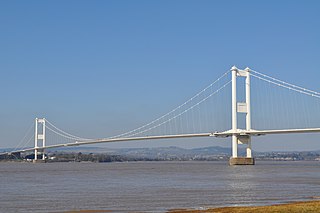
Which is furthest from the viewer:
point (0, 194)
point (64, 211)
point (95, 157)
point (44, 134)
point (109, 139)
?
point (95, 157)

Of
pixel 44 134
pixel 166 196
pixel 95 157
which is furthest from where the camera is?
pixel 95 157

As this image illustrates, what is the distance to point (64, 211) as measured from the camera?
17.5 metres

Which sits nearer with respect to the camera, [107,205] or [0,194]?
[107,205]

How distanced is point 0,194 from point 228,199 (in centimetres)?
896

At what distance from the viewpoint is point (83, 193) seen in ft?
81.1

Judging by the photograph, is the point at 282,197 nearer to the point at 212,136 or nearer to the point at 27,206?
the point at 27,206

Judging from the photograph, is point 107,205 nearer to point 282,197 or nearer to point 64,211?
point 64,211

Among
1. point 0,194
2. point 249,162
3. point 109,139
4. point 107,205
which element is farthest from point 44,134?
point 107,205

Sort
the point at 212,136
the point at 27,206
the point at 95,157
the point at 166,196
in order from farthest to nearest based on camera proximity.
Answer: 1. the point at 95,157
2. the point at 212,136
3. the point at 166,196
4. the point at 27,206

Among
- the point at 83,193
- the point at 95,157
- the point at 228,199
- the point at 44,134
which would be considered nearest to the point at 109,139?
the point at 44,134

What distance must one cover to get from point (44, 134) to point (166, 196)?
3035 inches

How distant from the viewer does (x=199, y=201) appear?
20219 mm

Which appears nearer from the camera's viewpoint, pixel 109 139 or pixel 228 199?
pixel 228 199

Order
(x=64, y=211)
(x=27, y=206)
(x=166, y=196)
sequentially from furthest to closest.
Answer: (x=166, y=196) → (x=27, y=206) → (x=64, y=211)
